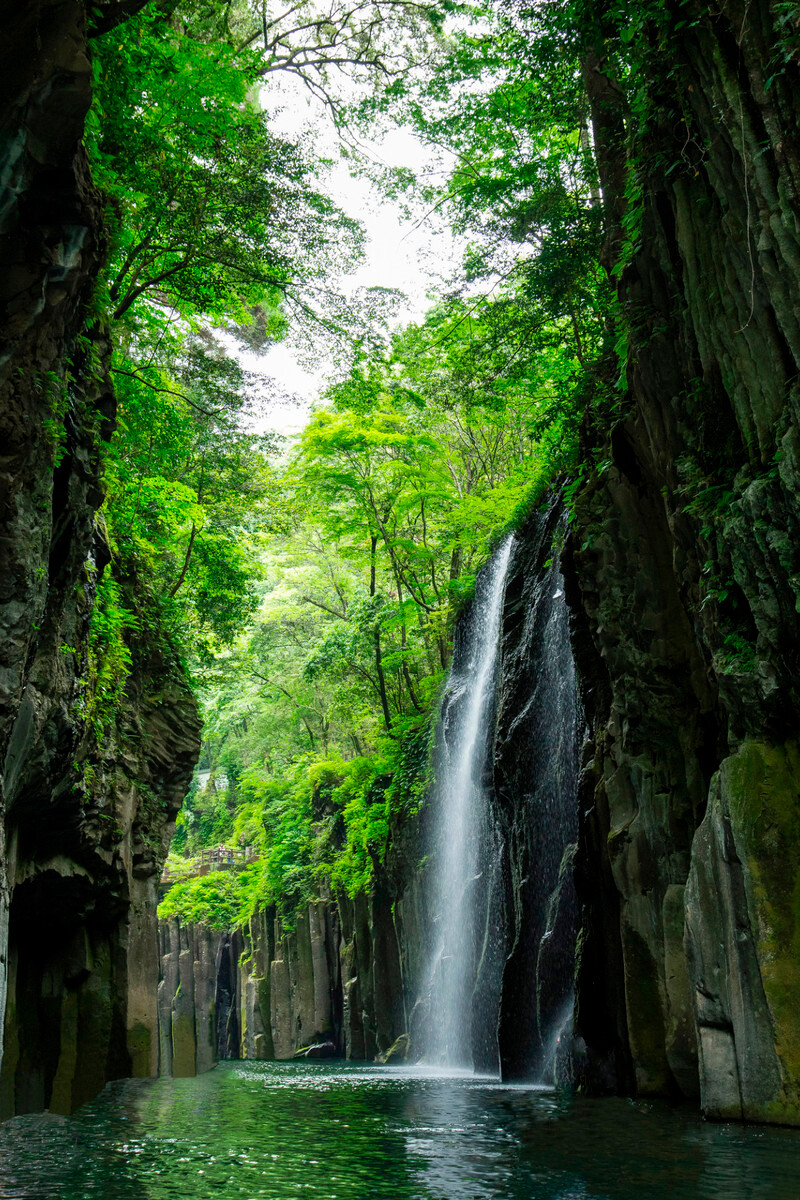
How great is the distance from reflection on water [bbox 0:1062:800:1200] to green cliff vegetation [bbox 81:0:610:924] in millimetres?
4867

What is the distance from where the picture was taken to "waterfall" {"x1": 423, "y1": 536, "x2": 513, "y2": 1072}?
17094 millimetres

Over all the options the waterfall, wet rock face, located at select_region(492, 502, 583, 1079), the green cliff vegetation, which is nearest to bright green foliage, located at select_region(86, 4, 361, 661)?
the green cliff vegetation

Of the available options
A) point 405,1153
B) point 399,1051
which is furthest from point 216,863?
point 405,1153

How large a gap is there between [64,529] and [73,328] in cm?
176

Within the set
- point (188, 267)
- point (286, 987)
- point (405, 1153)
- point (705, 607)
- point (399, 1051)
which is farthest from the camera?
point (286, 987)

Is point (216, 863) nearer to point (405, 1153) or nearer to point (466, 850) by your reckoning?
point (466, 850)

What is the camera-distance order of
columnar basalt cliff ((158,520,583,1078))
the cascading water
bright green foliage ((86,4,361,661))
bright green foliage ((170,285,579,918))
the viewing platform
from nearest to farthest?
1. bright green foliage ((86,4,361,661))
2. the cascading water
3. columnar basalt cliff ((158,520,583,1078))
4. bright green foliage ((170,285,579,918))
5. the viewing platform

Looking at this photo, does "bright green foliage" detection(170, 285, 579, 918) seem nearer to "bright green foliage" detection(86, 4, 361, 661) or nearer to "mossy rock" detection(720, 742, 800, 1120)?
"bright green foliage" detection(86, 4, 361, 661)

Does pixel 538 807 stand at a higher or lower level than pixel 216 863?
lower

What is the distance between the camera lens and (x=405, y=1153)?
616 centimetres

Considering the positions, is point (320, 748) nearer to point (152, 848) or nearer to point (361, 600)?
point (361, 600)

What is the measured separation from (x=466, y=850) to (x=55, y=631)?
12.6 m

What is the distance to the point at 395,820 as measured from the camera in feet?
75.5

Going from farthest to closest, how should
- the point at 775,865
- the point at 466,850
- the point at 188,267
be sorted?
the point at 466,850 < the point at 188,267 < the point at 775,865
